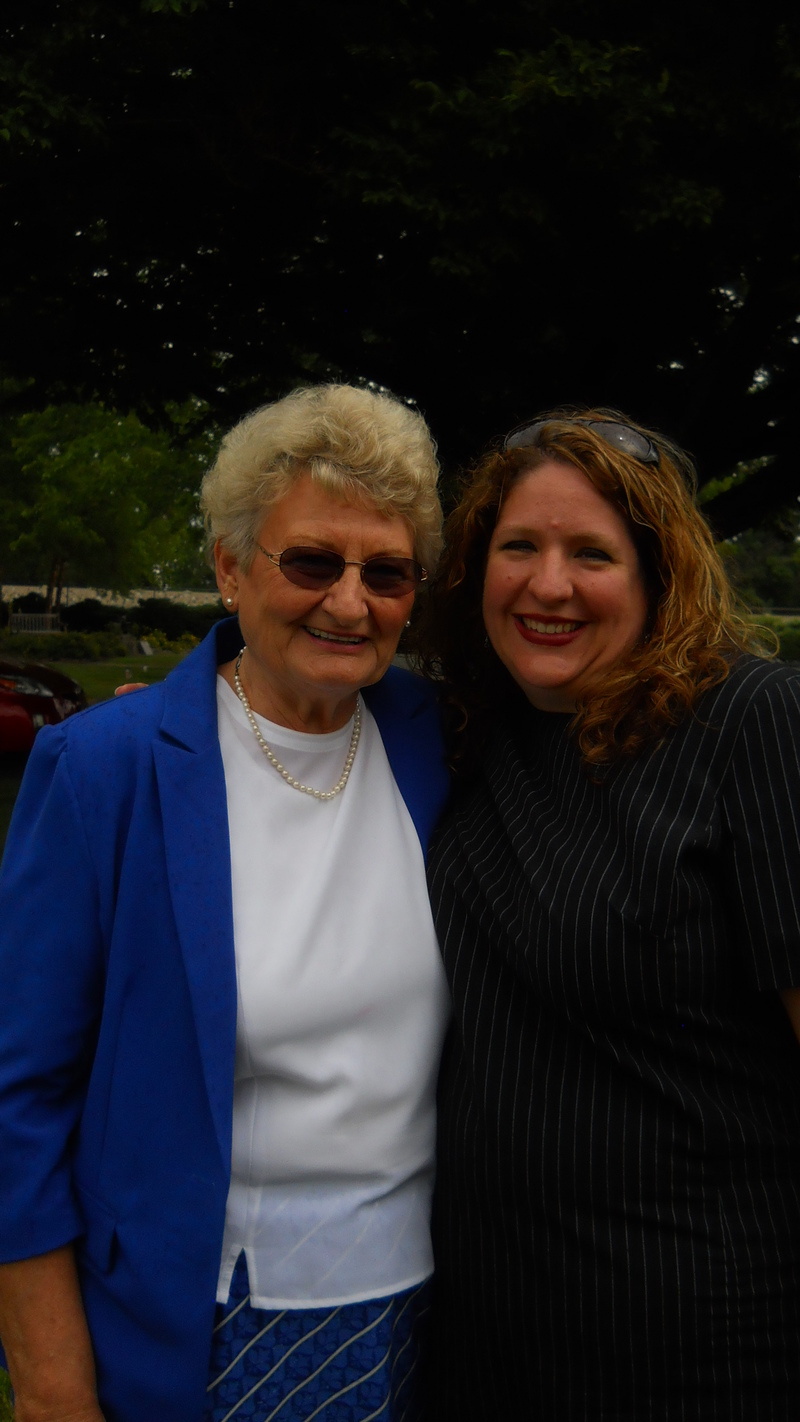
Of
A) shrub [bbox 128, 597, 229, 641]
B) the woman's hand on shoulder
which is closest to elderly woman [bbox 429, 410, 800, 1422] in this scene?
the woman's hand on shoulder

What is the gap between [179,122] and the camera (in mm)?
7410

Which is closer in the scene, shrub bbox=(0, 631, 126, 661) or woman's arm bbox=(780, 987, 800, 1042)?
woman's arm bbox=(780, 987, 800, 1042)

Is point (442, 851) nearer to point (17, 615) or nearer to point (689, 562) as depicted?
point (689, 562)

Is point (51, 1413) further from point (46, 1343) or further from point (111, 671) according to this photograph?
point (111, 671)

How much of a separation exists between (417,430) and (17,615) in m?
37.0

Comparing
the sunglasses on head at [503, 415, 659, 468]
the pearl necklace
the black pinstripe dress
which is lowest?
the black pinstripe dress

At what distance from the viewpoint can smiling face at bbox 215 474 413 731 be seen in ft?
6.57

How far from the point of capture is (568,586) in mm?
1961

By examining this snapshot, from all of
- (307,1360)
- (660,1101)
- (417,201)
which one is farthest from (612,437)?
(417,201)

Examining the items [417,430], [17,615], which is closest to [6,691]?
[417,430]

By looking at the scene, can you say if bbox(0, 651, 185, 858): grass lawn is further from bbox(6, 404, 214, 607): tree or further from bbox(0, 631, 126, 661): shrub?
bbox(6, 404, 214, 607): tree

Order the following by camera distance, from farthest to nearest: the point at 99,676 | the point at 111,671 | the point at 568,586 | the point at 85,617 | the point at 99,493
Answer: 1. the point at 85,617
2. the point at 111,671
3. the point at 99,493
4. the point at 99,676
5. the point at 568,586

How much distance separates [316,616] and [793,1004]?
104 cm

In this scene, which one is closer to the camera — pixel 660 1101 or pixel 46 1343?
pixel 660 1101
